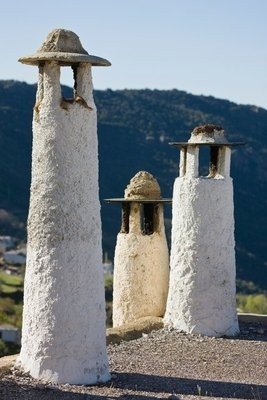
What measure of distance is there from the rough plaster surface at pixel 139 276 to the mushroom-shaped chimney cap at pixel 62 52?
6.50 meters

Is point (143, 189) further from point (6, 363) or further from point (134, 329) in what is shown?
point (6, 363)

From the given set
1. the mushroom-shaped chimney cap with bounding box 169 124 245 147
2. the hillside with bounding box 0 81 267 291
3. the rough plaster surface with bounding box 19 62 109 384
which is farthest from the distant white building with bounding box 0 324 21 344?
the rough plaster surface with bounding box 19 62 109 384

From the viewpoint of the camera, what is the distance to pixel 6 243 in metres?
66.8

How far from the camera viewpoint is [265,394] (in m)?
12.3

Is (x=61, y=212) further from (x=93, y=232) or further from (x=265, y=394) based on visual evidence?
(x=265, y=394)

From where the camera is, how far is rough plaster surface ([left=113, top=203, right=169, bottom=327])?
1797 centimetres

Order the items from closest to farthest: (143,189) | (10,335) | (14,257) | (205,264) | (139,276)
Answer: (205,264) < (139,276) < (143,189) < (10,335) < (14,257)

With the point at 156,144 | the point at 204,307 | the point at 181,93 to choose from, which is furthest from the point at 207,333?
the point at 181,93

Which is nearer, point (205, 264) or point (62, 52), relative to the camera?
point (62, 52)

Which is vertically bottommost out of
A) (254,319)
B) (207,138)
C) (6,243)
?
(6,243)

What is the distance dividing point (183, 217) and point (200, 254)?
73 cm

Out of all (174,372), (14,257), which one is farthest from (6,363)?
(14,257)

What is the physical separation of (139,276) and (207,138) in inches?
123

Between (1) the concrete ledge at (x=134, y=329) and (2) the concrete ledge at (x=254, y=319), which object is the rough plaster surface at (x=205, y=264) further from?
(2) the concrete ledge at (x=254, y=319)
